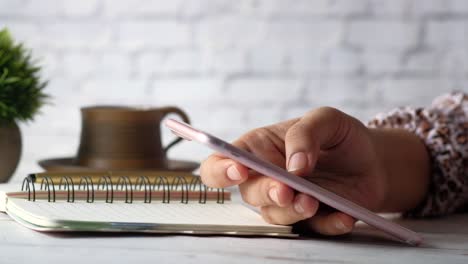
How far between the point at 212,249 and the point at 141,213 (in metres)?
0.13

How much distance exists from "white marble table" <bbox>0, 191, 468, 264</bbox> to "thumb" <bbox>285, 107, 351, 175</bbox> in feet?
0.25

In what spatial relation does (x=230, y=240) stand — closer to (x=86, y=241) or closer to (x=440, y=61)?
(x=86, y=241)

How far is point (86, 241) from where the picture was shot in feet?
2.09

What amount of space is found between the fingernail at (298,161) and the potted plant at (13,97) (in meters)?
0.59

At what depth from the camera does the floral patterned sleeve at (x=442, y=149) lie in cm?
93

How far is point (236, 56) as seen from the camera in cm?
200

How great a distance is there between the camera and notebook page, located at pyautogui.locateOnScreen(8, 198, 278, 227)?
0.67m

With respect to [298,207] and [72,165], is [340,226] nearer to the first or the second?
[298,207]

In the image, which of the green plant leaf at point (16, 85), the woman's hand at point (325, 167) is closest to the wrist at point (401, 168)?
the woman's hand at point (325, 167)

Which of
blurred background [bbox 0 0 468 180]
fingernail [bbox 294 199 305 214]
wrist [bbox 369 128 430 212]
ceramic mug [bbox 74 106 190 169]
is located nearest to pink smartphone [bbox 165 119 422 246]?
fingernail [bbox 294 199 305 214]

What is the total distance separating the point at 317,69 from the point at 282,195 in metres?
1.36

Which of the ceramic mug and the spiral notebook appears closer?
the spiral notebook

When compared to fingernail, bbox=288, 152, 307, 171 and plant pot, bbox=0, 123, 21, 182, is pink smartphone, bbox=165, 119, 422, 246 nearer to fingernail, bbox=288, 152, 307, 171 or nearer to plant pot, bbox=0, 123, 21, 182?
fingernail, bbox=288, 152, 307, 171

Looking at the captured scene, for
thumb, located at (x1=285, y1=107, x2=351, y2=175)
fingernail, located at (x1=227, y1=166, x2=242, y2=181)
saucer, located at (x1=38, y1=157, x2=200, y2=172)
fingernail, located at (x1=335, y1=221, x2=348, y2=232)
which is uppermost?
thumb, located at (x1=285, y1=107, x2=351, y2=175)
